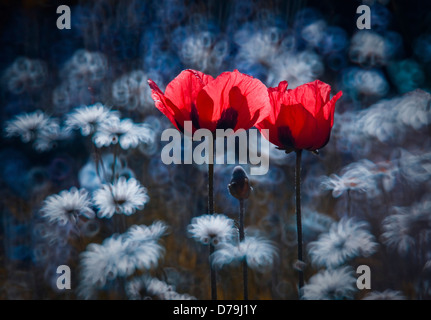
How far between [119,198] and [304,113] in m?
0.30

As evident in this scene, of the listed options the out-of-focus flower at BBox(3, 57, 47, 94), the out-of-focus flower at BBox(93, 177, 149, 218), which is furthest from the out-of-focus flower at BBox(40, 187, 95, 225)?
the out-of-focus flower at BBox(3, 57, 47, 94)

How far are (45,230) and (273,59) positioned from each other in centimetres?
58

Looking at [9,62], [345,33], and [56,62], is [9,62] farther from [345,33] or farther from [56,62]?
[345,33]

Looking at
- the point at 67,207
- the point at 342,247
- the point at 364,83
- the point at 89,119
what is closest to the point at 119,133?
the point at 89,119

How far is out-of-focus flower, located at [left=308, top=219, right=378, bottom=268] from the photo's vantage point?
0.52 meters

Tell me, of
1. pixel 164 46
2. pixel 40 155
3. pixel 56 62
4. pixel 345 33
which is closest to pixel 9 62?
pixel 56 62

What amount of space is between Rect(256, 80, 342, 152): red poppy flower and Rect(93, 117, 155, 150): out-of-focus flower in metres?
0.31

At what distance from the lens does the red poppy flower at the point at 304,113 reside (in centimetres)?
Result: 46

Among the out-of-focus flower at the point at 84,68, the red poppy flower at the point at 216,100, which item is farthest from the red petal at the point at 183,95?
the out-of-focus flower at the point at 84,68

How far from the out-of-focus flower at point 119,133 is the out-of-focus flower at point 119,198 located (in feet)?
0.31

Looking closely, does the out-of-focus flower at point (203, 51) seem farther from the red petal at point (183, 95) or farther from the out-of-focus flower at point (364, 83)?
the red petal at point (183, 95)

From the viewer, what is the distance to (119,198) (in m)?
0.62

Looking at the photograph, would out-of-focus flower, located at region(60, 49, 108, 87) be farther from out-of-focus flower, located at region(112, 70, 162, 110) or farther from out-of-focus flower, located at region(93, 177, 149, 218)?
out-of-focus flower, located at region(93, 177, 149, 218)

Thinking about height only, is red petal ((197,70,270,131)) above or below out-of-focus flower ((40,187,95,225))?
above
